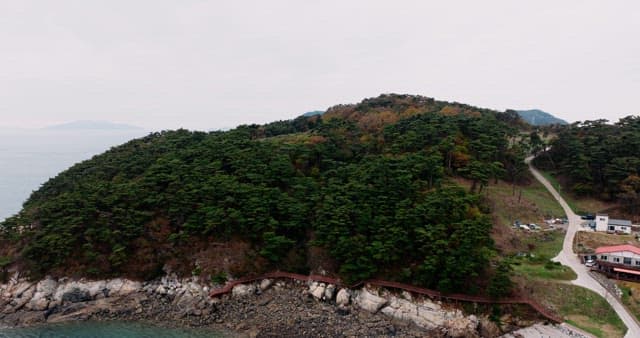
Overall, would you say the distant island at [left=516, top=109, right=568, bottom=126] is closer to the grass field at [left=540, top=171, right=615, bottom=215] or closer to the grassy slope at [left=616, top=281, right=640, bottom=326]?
the grass field at [left=540, top=171, right=615, bottom=215]

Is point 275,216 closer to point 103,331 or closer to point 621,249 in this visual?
point 103,331

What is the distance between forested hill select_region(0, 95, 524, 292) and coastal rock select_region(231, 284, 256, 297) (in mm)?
1386

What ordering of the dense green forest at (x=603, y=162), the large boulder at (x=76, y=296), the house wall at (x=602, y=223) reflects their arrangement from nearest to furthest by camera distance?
the large boulder at (x=76, y=296) → the house wall at (x=602, y=223) → the dense green forest at (x=603, y=162)

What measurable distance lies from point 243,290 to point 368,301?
954 centimetres

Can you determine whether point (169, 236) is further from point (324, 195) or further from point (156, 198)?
point (324, 195)

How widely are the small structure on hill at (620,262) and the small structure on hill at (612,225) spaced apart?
21.1 feet

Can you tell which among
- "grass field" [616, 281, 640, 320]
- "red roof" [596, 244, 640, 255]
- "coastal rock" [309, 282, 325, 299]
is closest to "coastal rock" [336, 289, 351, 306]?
"coastal rock" [309, 282, 325, 299]

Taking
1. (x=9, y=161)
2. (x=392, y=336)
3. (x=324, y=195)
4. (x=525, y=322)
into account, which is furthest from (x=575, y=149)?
(x=9, y=161)

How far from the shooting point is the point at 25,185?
241ft

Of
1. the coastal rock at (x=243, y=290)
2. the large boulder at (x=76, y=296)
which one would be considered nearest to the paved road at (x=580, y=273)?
the coastal rock at (x=243, y=290)

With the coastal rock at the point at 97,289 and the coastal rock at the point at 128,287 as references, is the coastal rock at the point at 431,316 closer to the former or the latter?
the coastal rock at the point at 128,287

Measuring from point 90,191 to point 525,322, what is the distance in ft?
115

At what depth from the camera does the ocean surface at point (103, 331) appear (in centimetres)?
2495

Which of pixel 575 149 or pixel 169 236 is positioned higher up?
pixel 575 149
